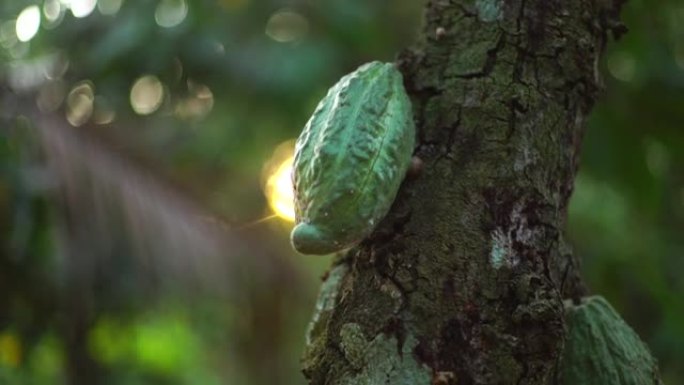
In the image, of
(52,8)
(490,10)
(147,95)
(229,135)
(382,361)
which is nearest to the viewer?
(382,361)

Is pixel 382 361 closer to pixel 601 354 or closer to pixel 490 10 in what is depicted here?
pixel 601 354

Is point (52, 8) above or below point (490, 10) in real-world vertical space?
above

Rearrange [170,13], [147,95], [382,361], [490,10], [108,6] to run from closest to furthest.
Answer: [382,361]
[490,10]
[170,13]
[108,6]
[147,95]

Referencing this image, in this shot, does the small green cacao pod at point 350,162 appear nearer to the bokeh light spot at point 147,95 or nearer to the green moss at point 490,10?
the green moss at point 490,10

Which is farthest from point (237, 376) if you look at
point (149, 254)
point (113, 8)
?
point (113, 8)

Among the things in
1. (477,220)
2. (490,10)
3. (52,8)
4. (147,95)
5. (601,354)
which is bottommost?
(601,354)

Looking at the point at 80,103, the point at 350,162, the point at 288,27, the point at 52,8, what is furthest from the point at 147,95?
the point at 350,162

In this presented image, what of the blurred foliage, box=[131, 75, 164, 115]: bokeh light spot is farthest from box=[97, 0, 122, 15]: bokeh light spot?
box=[131, 75, 164, 115]: bokeh light spot
